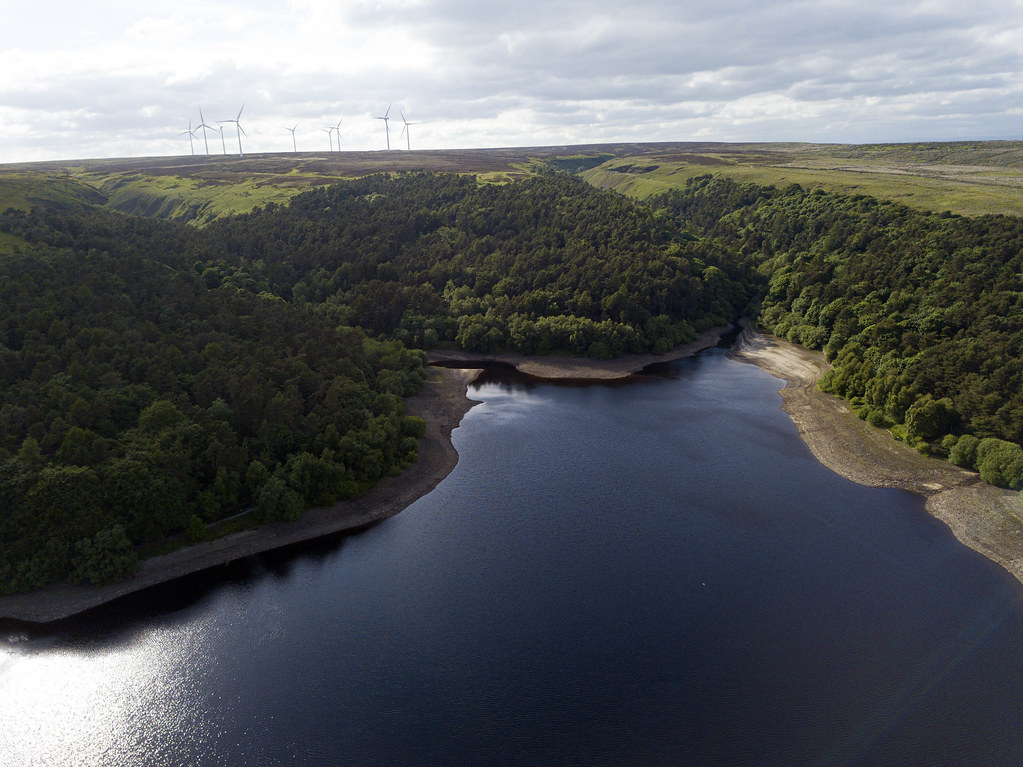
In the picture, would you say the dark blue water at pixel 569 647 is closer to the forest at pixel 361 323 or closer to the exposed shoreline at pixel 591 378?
the exposed shoreline at pixel 591 378

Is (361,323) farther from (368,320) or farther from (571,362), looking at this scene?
(571,362)

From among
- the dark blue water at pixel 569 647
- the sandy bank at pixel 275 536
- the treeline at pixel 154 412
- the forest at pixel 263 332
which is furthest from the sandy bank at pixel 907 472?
the treeline at pixel 154 412

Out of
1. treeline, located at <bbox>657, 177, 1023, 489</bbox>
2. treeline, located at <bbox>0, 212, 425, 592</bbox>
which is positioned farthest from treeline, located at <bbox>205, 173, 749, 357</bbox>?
treeline, located at <bbox>0, 212, 425, 592</bbox>

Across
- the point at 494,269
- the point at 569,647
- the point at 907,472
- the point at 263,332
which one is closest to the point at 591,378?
the point at 494,269

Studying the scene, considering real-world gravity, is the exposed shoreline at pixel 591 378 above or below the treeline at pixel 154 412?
below

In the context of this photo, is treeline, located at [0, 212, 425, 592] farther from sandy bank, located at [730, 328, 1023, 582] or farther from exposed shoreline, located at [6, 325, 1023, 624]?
sandy bank, located at [730, 328, 1023, 582]

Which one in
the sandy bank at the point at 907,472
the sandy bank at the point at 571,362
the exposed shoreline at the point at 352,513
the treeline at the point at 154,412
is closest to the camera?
the exposed shoreline at the point at 352,513

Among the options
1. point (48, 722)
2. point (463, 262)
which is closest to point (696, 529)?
point (48, 722)

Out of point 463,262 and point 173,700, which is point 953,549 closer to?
point 173,700

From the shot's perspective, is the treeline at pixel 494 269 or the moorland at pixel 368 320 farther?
the treeline at pixel 494 269
